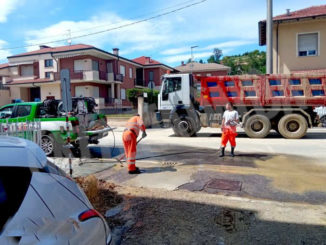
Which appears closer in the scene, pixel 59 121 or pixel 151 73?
pixel 59 121

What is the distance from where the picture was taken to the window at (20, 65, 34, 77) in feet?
113

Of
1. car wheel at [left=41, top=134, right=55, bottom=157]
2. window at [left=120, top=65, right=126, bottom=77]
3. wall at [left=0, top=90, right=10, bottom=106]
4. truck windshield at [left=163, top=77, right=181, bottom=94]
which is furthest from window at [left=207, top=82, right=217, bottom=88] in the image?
wall at [left=0, top=90, right=10, bottom=106]

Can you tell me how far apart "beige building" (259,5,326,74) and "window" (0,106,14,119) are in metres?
15.4

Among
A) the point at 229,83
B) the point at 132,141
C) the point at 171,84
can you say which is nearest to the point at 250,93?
the point at 229,83

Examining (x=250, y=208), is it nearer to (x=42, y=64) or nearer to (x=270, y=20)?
(x=270, y=20)

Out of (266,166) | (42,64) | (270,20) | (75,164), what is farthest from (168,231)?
(42,64)

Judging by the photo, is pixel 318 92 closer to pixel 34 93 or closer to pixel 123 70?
pixel 123 70

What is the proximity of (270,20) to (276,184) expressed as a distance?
1183 cm

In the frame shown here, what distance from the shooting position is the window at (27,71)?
34453 millimetres

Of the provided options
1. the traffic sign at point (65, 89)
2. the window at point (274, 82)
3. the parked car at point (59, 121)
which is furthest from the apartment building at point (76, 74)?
the traffic sign at point (65, 89)

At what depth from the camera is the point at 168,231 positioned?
3.47 m

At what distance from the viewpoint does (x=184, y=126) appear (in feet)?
41.7


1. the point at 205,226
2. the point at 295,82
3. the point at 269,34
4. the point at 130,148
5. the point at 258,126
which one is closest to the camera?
the point at 205,226

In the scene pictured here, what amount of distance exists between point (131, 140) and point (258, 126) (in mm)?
7431
